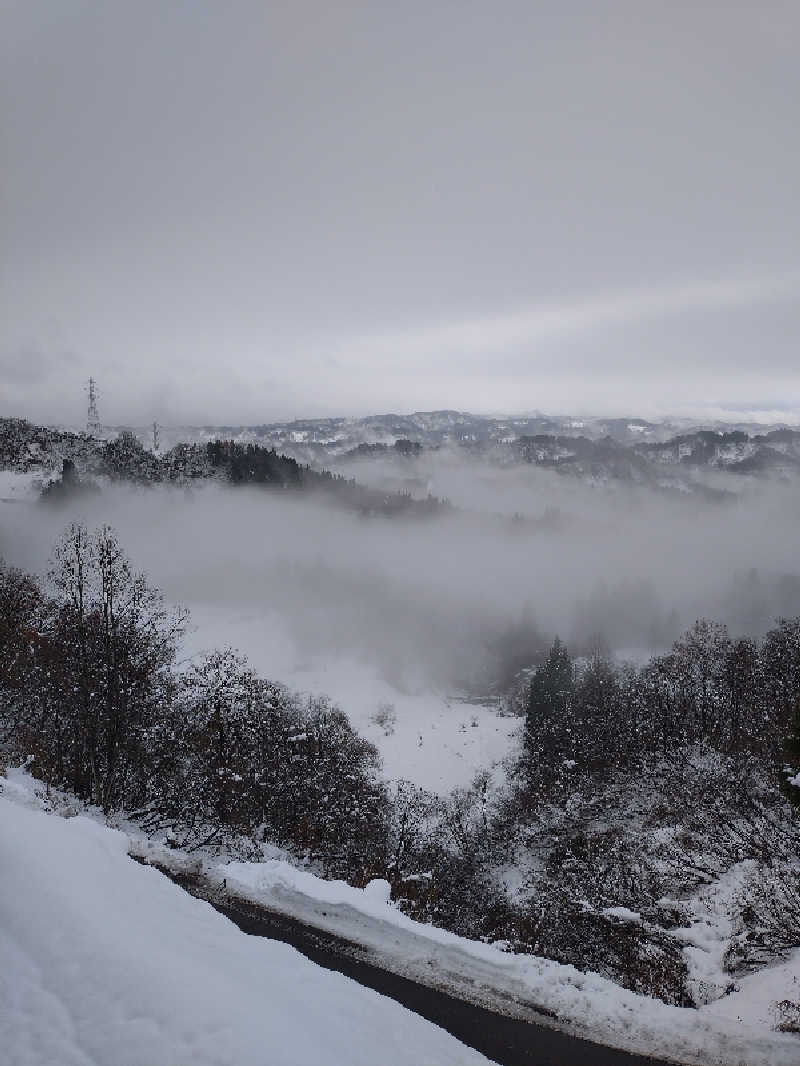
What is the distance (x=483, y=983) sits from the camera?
951 centimetres

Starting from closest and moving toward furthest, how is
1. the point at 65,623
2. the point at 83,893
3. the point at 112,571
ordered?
the point at 83,893 → the point at 112,571 → the point at 65,623

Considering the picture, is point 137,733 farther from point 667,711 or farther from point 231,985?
point 667,711

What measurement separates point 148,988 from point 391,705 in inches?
3443

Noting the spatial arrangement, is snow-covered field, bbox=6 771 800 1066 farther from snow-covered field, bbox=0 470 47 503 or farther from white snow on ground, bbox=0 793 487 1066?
snow-covered field, bbox=0 470 47 503

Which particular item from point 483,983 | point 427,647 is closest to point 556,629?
point 427,647

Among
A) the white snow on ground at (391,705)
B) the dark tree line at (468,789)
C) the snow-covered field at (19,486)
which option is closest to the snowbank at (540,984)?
the dark tree line at (468,789)

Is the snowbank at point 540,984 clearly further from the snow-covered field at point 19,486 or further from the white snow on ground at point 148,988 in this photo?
the snow-covered field at point 19,486

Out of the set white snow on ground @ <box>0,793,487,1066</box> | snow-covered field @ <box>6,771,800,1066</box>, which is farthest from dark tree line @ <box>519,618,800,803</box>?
white snow on ground @ <box>0,793,487,1066</box>

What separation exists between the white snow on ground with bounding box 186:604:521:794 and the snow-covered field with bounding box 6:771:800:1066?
165 ft

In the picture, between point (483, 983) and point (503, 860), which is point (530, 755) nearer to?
point (503, 860)

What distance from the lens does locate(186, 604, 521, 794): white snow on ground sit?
213ft

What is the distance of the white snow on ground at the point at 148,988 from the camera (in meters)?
5.34

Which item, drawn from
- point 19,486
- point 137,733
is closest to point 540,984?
point 137,733

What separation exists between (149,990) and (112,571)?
54.8 ft
